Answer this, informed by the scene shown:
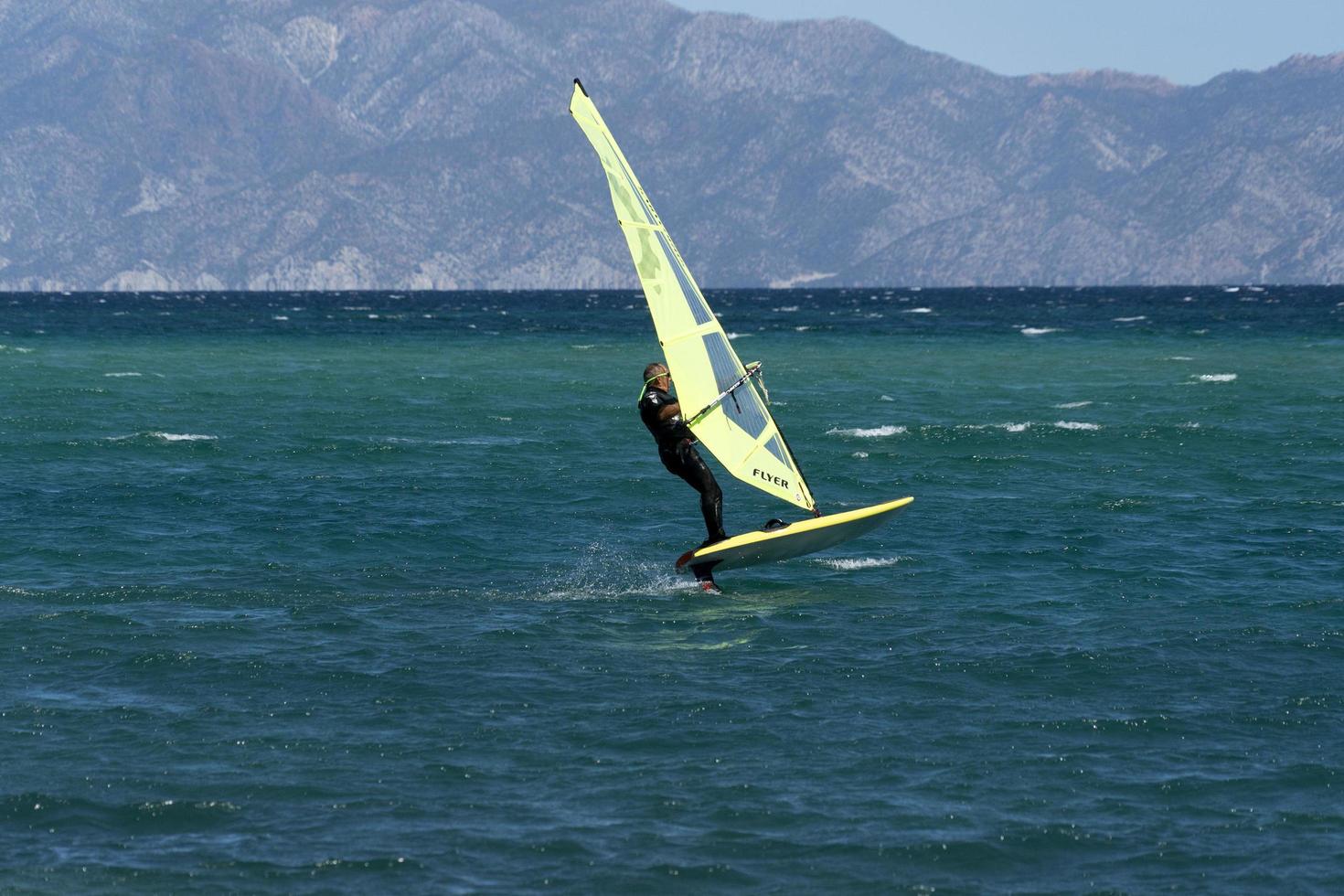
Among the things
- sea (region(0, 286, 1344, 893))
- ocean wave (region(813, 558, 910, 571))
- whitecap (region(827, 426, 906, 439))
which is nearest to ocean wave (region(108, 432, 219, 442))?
sea (region(0, 286, 1344, 893))

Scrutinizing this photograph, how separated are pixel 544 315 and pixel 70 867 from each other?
164 meters

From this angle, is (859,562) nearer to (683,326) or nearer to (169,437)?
(683,326)

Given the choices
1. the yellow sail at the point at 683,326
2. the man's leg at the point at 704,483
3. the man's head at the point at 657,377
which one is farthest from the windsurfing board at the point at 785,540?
the man's head at the point at 657,377

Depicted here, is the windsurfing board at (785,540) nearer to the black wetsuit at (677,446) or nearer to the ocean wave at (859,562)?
the black wetsuit at (677,446)

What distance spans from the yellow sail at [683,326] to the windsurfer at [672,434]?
11.0 inches

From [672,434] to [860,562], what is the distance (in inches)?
194

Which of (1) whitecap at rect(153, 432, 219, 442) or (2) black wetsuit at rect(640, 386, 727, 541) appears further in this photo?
(1) whitecap at rect(153, 432, 219, 442)

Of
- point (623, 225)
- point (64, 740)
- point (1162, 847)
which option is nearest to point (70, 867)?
point (64, 740)

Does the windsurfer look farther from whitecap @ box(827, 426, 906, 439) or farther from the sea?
whitecap @ box(827, 426, 906, 439)

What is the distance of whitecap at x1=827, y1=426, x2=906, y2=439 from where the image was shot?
46.8m

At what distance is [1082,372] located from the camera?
3029 inches

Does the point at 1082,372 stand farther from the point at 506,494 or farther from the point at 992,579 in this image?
the point at 992,579

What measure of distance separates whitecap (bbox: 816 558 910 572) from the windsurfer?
343 cm

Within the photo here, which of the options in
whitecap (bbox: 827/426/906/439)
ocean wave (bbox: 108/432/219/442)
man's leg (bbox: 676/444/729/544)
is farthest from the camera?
whitecap (bbox: 827/426/906/439)
